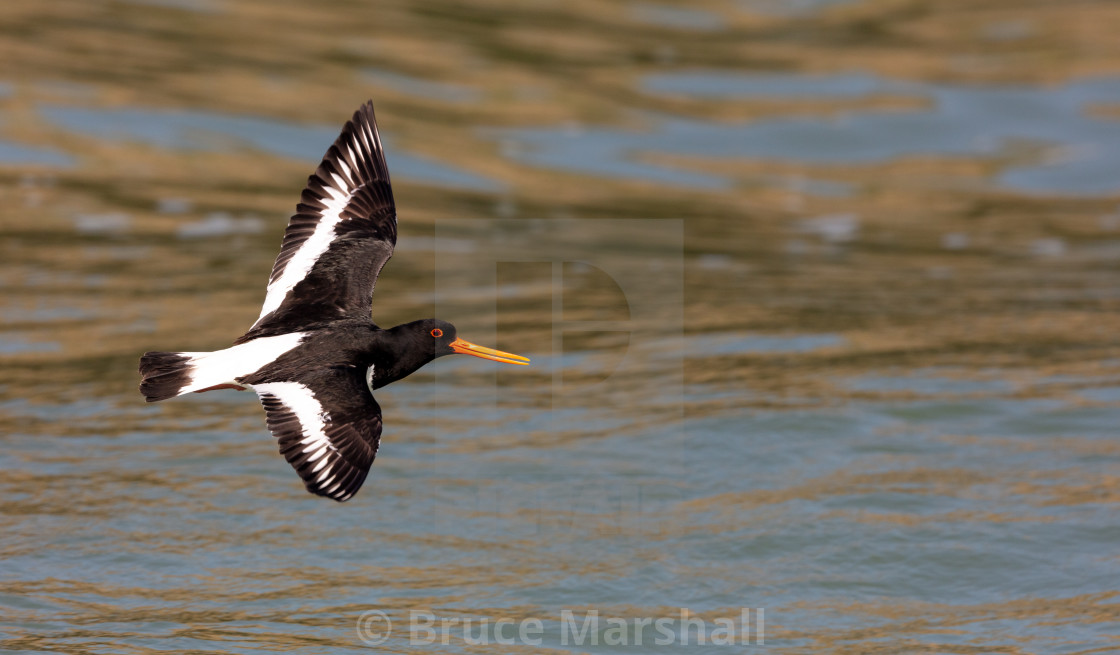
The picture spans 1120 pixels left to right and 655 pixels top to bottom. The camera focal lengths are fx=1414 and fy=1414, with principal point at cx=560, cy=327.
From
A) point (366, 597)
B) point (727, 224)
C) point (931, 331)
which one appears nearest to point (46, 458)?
point (366, 597)

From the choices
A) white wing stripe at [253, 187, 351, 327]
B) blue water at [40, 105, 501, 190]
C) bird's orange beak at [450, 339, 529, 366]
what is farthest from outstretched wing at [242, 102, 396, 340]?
Answer: blue water at [40, 105, 501, 190]

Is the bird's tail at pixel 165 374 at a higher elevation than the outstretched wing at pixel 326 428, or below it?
Result: higher

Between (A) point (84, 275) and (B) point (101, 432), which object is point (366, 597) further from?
(A) point (84, 275)

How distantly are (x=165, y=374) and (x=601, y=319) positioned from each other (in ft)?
23.7

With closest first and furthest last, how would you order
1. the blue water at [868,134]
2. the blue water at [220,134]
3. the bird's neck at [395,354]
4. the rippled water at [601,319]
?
the bird's neck at [395,354]
the rippled water at [601,319]
the blue water at [220,134]
the blue water at [868,134]

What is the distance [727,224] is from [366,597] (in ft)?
32.6

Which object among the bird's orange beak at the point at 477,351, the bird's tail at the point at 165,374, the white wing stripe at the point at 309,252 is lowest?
the bird's tail at the point at 165,374

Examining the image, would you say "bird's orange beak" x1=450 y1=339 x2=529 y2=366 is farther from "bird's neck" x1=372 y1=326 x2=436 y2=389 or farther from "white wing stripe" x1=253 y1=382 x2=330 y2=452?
"white wing stripe" x1=253 y1=382 x2=330 y2=452

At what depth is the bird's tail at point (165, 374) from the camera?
291 inches
